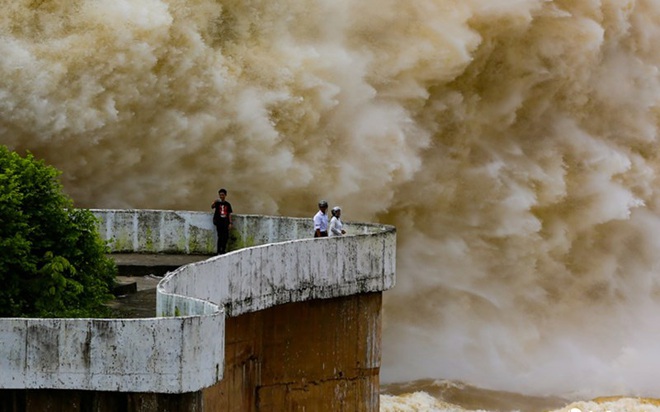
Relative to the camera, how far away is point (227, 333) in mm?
18453

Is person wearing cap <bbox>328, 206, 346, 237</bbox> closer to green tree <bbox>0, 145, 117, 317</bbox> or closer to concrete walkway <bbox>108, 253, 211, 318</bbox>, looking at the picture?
concrete walkway <bbox>108, 253, 211, 318</bbox>

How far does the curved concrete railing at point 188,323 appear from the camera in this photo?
47.9 feet

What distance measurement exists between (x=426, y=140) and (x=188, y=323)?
16.1 metres

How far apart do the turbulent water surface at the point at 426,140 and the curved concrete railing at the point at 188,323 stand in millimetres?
6400

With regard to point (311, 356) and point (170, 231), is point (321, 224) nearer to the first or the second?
point (311, 356)

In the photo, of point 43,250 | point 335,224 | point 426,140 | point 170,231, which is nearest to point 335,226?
point 335,224

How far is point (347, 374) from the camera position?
20844mm

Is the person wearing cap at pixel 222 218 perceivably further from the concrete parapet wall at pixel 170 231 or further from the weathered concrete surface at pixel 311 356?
the weathered concrete surface at pixel 311 356

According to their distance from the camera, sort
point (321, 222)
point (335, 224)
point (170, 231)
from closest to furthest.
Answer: point (335, 224)
point (321, 222)
point (170, 231)

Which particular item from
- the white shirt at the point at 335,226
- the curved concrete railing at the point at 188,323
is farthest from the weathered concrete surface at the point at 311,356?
the white shirt at the point at 335,226

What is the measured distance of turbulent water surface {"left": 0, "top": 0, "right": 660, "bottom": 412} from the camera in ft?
86.0

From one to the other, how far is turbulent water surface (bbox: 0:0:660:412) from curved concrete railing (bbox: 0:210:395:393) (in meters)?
6.40

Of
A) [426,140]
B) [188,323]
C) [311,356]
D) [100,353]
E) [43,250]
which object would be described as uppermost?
[426,140]

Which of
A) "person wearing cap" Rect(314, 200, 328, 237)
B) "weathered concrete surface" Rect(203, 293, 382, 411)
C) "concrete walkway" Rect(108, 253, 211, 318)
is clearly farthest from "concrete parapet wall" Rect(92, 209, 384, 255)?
"weathered concrete surface" Rect(203, 293, 382, 411)
